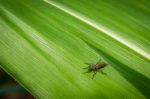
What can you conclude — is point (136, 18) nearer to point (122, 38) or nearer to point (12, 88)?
point (122, 38)

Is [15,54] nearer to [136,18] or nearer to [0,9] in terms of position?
[0,9]

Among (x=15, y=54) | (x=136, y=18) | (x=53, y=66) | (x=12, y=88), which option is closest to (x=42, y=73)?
(x=53, y=66)

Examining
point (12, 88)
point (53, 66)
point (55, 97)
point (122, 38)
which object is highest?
point (122, 38)

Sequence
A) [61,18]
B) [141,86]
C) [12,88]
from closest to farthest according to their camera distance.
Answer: [141,86], [61,18], [12,88]

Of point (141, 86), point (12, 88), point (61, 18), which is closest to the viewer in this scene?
point (141, 86)

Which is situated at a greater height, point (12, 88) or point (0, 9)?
point (0, 9)

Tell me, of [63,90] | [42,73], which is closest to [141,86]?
[63,90]

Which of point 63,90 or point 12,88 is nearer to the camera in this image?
point 63,90
